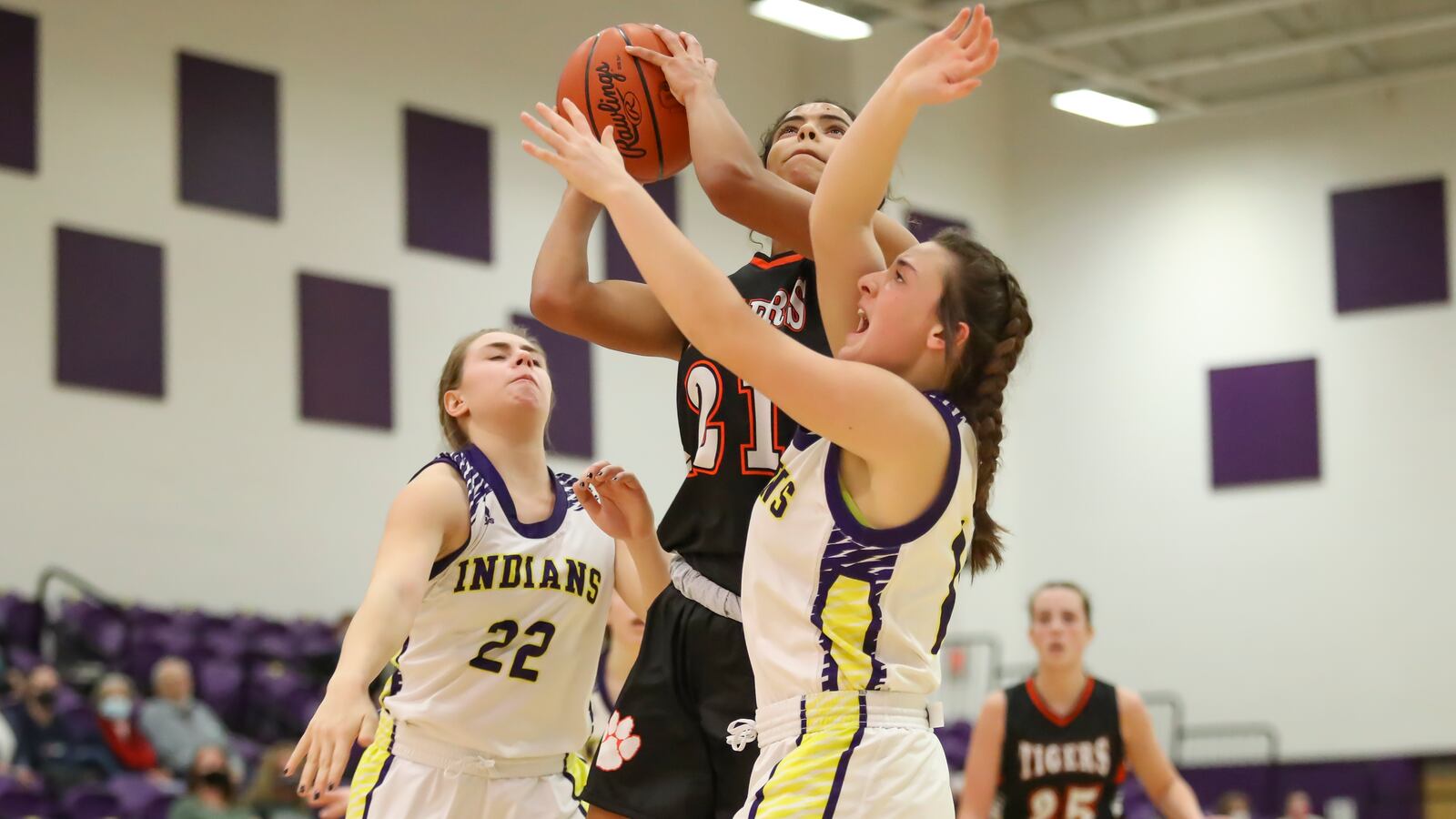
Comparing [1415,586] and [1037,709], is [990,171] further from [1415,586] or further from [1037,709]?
[1037,709]

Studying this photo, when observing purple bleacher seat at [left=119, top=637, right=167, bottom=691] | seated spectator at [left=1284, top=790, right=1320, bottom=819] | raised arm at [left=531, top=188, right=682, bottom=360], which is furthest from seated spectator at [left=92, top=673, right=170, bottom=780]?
seated spectator at [left=1284, top=790, right=1320, bottom=819]

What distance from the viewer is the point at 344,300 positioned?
14211mm

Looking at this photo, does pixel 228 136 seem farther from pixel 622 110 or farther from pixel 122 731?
pixel 622 110

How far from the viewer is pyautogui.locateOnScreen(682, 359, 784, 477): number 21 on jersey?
12.2 feet

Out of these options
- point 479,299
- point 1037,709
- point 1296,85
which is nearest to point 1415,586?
point 1296,85

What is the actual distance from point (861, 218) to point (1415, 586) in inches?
584

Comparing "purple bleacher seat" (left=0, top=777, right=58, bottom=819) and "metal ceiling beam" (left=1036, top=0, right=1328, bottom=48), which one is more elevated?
"metal ceiling beam" (left=1036, top=0, right=1328, bottom=48)

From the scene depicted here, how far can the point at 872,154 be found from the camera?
315 cm

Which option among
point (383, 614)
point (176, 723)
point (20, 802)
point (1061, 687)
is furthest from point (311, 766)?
point (176, 723)

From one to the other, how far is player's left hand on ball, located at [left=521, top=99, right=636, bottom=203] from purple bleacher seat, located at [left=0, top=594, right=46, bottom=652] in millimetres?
9400

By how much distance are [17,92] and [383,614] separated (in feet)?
33.3

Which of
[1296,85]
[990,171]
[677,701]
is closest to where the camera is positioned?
[677,701]

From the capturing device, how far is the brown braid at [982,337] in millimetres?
3199

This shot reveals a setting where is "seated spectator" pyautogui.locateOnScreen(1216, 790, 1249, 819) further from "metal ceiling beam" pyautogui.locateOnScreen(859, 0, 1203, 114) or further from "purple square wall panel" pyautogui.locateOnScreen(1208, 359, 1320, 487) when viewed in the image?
"metal ceiling beam" pyautogui.locateOnScreen(859, 0, 1203, 114)
